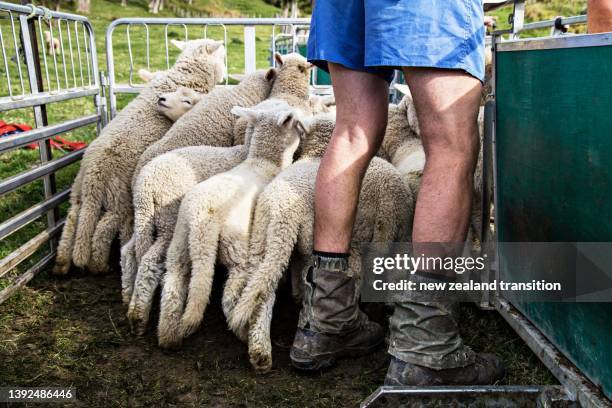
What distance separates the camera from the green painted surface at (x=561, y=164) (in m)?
1.91

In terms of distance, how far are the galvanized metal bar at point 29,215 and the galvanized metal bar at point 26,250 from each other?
0.13 metres

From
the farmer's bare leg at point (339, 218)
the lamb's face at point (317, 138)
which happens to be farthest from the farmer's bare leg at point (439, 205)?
the lamb's face at point (317, 138)

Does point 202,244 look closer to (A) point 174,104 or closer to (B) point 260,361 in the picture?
(B) point 260,361

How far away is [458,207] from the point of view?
7.07ft

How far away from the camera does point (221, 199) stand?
2.81 meters

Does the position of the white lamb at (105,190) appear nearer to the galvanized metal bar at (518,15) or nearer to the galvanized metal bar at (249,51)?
the galvanized metal bar at (249,51)

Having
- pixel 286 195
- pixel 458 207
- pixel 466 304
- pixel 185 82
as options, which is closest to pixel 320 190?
pixel 286 195

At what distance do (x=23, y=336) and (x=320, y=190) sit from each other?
1607mm

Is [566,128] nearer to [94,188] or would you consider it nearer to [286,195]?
[286,195]

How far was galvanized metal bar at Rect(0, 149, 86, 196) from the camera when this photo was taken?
3260mm

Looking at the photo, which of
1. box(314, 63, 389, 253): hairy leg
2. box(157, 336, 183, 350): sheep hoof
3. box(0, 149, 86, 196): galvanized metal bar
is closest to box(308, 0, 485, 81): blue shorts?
box(314, 63, 389, 253): hairy leg

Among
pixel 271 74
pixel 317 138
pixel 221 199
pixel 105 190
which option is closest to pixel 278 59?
pixel 271 74

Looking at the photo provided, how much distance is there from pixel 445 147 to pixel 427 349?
0.74 meters

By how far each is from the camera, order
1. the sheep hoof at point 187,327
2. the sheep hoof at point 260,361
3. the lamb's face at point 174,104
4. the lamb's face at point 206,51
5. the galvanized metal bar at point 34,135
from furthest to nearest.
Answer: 1. the lamb's face at point 206,51
2. the lamb's face at point 174,104
3. the galvanized metal bar at point 34,135
4. the sheep hoof at point 187,327
5. the sheep hoof at point 260,361
